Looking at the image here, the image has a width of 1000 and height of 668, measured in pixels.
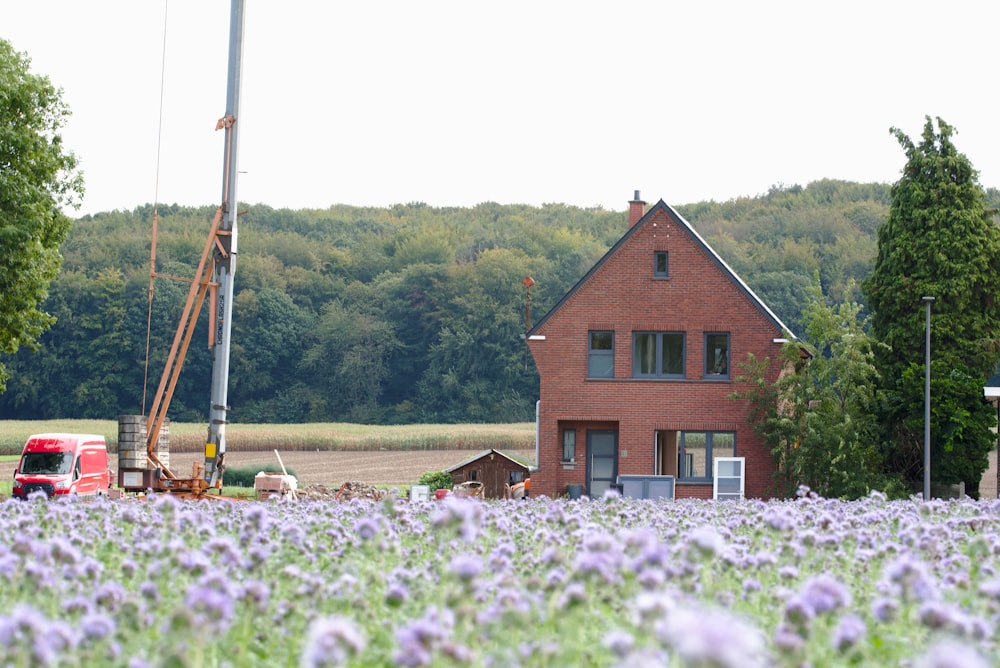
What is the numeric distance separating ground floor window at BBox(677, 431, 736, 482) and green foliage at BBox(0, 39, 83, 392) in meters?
19.6

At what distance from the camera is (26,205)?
39.2 m

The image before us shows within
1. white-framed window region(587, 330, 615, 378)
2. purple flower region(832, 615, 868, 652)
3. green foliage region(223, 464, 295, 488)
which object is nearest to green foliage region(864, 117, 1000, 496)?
white-framed window region(587, 330, 615, 378)

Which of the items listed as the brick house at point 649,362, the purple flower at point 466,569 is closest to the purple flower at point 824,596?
the purple flower at point 466,569

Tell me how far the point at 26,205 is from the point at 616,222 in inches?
5071

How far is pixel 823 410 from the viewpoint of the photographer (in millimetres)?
41312

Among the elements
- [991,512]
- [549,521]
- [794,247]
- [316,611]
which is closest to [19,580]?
[316,611]

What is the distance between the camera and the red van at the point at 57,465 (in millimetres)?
39312

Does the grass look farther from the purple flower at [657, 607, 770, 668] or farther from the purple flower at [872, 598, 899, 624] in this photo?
the purple flower at [657, 607, 770, 668]

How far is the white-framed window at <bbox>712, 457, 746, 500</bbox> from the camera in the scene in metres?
41.5

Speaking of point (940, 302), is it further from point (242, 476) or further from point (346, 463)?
point (346, 463)

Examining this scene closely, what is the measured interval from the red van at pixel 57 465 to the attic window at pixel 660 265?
57.6ft

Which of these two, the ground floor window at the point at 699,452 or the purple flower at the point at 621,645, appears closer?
the purple flower at the point at 621,645

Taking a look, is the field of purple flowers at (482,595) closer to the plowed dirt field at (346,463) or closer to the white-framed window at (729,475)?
the white-framed window at (729,475)

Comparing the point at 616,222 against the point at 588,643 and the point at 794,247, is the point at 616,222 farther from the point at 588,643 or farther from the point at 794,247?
the point at 588,643
